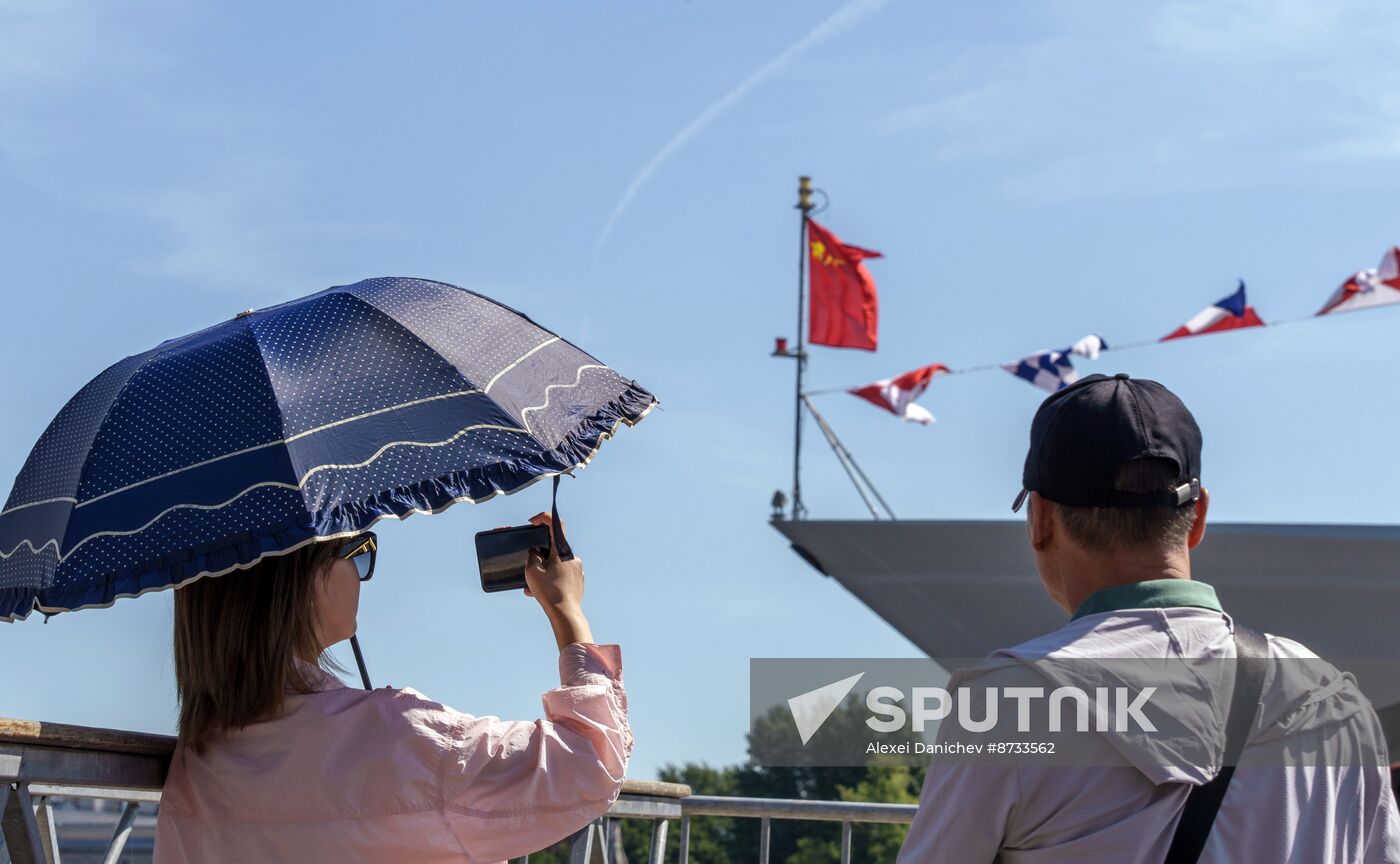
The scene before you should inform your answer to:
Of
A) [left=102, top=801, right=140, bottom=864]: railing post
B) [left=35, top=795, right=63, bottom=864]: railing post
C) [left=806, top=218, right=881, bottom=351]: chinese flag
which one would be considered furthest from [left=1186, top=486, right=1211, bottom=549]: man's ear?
[left=806, top=218, right=881, bottom=351]: chinese flag

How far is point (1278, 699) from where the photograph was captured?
4.88 feet

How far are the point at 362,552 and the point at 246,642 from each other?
19 centimetres

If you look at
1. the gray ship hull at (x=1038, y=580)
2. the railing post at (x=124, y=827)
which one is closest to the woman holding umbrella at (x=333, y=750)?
the railing post at (x=124, y=827)

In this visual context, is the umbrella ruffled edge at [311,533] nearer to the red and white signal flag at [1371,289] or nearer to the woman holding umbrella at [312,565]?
the woman holding umbrella at [312,565]

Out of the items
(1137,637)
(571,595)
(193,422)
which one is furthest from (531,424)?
(1137,637)

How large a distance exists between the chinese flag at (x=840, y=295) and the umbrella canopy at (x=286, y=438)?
1158 cm

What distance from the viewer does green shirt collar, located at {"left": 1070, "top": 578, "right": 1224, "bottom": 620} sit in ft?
4.99

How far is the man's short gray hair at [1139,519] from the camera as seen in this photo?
5.04 ft

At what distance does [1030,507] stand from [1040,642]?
0.59ft

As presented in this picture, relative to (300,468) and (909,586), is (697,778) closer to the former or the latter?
(909,586)

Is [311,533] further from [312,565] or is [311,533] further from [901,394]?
[901,394]

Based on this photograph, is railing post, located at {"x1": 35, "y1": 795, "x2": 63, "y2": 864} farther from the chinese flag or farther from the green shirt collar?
the chinese flag

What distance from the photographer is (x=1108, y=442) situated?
1541mm

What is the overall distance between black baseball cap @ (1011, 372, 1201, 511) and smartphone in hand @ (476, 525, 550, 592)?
2.33ft
